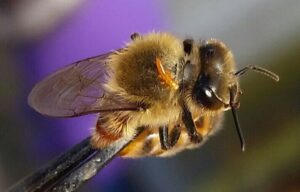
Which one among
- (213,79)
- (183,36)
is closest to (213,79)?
(213,79)

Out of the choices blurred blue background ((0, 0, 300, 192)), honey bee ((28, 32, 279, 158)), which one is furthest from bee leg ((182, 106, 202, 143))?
blurred blue background ((0, 0, 300, 192))

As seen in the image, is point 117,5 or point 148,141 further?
point 117,5

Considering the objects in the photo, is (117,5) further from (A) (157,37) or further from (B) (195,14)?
(A) (157,37)

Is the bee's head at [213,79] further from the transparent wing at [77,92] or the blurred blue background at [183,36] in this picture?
the blurred blue background at [183,36]

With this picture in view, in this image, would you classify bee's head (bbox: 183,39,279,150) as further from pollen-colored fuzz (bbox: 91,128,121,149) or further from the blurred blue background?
the blurred blue background

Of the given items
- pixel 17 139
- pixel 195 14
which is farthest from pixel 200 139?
pixel 195 14

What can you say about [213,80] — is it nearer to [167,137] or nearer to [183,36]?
[167,137]
